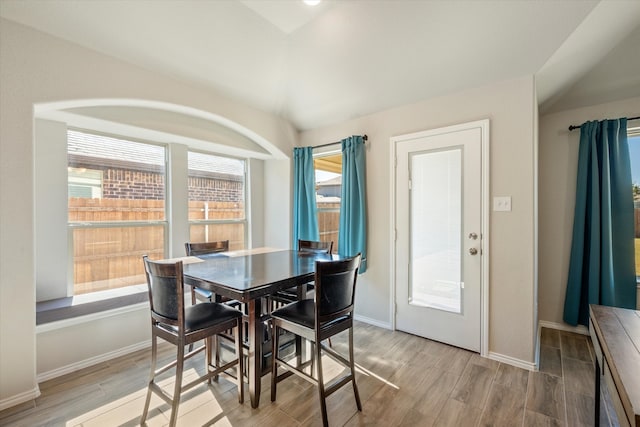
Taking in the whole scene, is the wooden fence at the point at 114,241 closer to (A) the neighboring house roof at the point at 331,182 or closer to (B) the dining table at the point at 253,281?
(B) the dining table at the point at 253,281

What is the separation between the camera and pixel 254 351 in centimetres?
185

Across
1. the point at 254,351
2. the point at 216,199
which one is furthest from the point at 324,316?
the point at 216,199

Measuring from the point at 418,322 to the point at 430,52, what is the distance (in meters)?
2.61

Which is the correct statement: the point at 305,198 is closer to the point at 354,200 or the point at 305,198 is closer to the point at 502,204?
the point at 354,200

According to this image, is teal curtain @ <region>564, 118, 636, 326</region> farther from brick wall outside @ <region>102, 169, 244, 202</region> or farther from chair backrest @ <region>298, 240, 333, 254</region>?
brick wall outside @ <region>102, 169, 244, 202</region>

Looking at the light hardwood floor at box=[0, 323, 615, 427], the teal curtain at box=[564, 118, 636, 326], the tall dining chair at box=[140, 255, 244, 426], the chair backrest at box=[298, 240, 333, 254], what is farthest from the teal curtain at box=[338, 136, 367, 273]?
the teal curtain at box=[564, 118, 636, 326]

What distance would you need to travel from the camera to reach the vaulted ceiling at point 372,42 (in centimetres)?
200

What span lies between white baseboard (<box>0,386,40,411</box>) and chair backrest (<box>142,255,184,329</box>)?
3.92 feet

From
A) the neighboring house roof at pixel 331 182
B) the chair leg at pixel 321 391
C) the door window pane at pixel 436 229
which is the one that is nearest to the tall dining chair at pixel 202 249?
the chair leg at pixel 321 391

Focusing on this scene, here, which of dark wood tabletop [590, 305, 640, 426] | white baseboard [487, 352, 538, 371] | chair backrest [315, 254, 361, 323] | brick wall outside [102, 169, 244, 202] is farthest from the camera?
brick wall outside [102, 169, 244, 202]

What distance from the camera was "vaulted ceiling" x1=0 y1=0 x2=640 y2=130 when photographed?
200 cm

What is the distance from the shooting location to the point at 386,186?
3221 mm

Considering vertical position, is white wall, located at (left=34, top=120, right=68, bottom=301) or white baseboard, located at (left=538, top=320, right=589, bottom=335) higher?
white wall, located at (left=34, top=120, right=68, bottom=301)

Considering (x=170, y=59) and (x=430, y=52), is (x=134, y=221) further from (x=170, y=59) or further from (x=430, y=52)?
(x=430, y=52)
